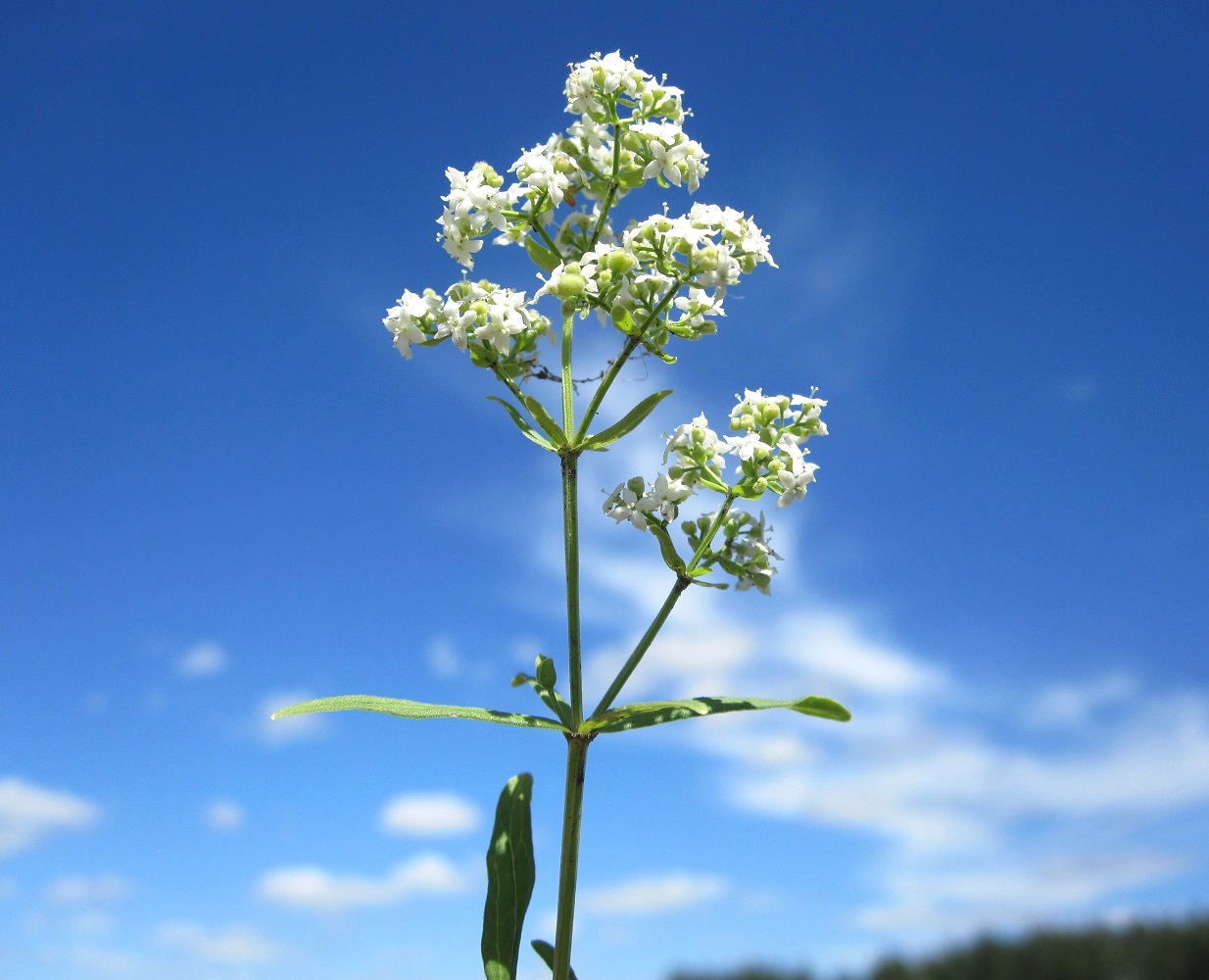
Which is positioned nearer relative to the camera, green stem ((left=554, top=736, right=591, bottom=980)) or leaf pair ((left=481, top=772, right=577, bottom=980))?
green stem ((left=554, top=736, right=591, bottom=980))

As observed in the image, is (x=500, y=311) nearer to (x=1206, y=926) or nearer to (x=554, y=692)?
(x=554, y=692)

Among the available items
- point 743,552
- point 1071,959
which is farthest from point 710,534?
point 1071,959

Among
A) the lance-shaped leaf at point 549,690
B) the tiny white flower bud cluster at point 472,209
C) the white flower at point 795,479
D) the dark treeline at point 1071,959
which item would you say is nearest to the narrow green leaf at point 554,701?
the lance-shaped leaf at point 549,690

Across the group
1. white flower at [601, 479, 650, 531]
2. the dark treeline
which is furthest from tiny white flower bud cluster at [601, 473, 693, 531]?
the dark treeline

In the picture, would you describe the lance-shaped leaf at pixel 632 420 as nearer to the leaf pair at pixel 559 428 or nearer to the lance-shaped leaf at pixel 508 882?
the leaf pair at pixel 559 428

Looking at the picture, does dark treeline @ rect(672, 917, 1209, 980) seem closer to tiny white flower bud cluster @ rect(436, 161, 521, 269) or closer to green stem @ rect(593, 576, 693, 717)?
green stem @ rect(593, 576, 693, 717)

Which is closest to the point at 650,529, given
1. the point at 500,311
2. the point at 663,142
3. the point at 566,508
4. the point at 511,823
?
the point at 566,508

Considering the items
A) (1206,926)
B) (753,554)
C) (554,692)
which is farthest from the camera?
(1206,926)
